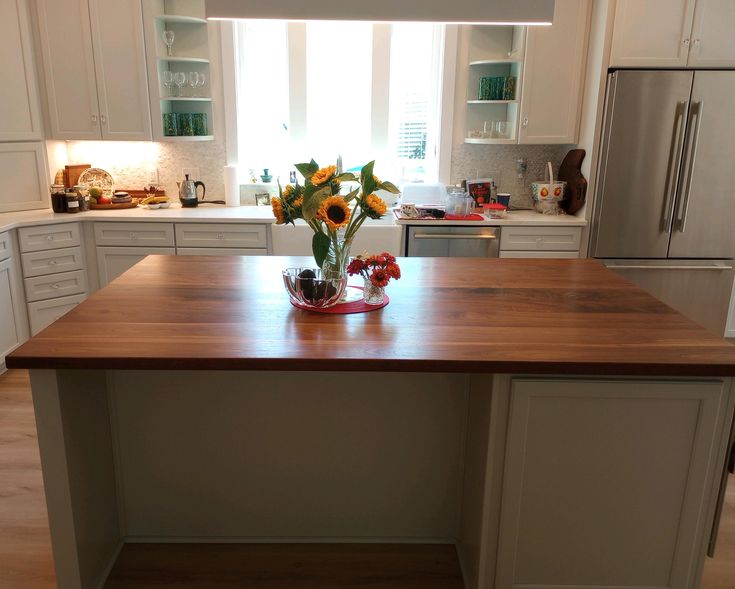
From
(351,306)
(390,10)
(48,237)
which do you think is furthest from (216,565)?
(48,237)

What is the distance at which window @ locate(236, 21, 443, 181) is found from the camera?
14.6ft

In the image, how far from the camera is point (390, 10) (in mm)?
1919

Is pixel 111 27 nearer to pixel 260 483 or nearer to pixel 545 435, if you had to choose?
pixel 260 483

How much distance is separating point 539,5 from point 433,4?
13.3 inches

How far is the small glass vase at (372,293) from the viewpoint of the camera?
79.1 inches

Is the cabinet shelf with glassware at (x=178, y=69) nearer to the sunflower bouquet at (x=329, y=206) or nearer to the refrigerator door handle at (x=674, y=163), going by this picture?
the sunflower bouquet at (x=329, y=206)

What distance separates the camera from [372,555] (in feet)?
7.12

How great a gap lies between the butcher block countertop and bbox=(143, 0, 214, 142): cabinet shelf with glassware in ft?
7.38

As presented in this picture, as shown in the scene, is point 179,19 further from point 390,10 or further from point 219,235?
point 390,10

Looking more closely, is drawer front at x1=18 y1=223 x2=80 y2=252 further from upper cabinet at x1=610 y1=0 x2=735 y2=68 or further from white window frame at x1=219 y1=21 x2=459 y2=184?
upper cabinet at x1=610 y1=0 x2=735 y2=68

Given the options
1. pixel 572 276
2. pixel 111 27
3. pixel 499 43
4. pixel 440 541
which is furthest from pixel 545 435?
pixel 111 27

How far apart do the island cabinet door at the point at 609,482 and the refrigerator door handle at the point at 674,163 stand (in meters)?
2.51

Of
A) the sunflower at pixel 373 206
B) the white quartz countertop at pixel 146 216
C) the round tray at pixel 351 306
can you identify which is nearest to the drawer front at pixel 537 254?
the white quartz countertop at pixel 146 216

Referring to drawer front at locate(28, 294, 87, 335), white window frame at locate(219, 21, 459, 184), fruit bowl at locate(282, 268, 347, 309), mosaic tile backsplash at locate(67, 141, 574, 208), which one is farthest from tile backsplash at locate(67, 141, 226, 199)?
fruit bowl at locate(282, 268, 347, 309)
